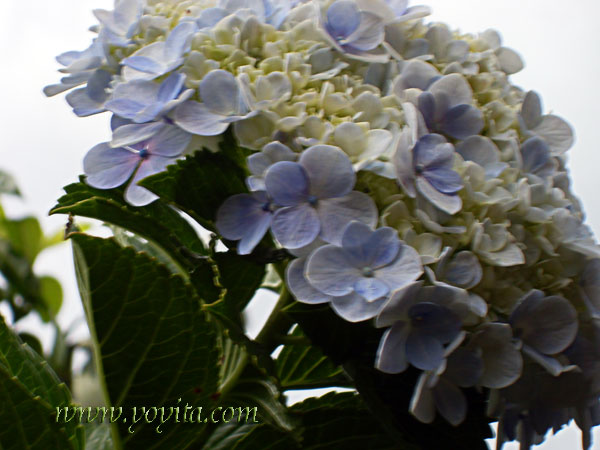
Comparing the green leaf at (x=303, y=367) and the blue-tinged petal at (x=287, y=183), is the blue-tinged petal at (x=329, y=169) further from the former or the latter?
the green leaf at (x=303, y=367)

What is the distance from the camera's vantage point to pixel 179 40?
1.34ft

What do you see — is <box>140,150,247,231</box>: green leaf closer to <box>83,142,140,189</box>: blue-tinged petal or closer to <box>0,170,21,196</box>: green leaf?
<box>83,142,140,189</box>: blue-tinged petal

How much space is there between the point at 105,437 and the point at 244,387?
15cm

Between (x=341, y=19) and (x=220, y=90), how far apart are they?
0.09 m

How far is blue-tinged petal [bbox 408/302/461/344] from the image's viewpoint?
35 centimetres

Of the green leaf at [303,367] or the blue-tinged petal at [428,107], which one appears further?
the green leaf at [303,367]

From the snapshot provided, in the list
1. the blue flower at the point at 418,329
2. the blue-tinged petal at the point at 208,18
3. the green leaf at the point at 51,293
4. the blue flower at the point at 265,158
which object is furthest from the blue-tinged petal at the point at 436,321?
the green leaf at the point at 51,293

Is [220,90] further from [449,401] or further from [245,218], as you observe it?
[449,401]

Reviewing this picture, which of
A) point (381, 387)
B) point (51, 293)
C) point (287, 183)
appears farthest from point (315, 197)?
point (51, 293)

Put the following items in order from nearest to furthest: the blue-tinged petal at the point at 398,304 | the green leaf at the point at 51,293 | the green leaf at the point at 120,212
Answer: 1. the blue-tinged petal at the point at 398,304
2. the green leaf at the point at 120,212
3. the green leaf at the point at 51,293

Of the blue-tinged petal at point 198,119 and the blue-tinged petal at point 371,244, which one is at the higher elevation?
the blue-tinged petal at point 198,119

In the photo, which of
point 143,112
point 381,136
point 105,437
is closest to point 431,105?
point 381,136

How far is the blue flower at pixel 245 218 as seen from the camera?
1.26 ft

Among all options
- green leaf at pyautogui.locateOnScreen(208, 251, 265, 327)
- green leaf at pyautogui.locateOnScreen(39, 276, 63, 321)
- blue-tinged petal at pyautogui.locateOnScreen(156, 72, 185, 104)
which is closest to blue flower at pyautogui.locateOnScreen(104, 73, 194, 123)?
blue-tinged petal at pyautogui.locateOnScreen(156, 72, 185, 104)
